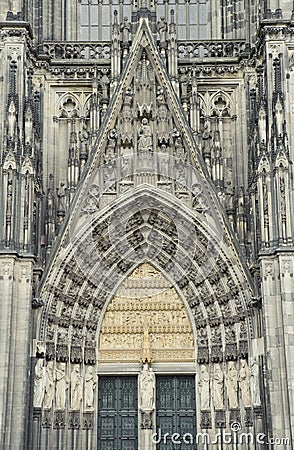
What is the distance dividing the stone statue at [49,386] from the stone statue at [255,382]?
4.00 metres

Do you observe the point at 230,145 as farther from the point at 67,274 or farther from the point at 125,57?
the point at 67,274

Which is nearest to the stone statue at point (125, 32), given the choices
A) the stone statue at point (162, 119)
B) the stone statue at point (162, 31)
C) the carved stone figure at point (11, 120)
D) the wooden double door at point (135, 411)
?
the stone statue at point (162, 31)

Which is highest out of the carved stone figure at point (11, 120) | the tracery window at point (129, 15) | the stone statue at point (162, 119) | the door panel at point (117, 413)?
the tracery window at point (129, 15)

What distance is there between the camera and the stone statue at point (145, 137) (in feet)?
63.3

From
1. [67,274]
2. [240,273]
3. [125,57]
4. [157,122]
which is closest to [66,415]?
[67,274]

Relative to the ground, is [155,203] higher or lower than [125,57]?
lower

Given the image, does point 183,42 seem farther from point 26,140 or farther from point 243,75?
point 26,140

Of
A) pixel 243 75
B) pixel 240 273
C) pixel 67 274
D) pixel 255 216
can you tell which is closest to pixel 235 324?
pixel 240 273

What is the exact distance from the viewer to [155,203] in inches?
753

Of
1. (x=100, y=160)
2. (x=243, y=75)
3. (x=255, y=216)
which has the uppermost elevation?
(x=243, y=75)

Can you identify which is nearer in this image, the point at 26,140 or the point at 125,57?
the point at 26,140

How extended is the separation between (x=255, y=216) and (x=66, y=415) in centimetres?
561

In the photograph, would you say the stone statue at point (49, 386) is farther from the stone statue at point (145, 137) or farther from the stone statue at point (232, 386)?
the stone statue at point (145, 137)

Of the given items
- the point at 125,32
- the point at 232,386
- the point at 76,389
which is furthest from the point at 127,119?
the point at 232,386
